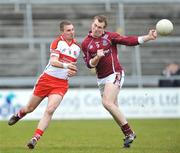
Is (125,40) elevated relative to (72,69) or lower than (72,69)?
elevated

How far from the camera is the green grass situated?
41.5 ft

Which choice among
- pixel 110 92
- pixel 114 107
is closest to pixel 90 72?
pixel 110 92

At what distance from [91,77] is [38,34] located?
4.35 m

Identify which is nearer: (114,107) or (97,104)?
(114,107)

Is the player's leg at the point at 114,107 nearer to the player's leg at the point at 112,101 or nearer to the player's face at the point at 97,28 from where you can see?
the player's leg at the point at 112,101

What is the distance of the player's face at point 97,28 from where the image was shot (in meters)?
13.0

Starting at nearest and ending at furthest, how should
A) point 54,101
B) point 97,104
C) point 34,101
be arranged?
point 54,101, point 34,101, point 97,104

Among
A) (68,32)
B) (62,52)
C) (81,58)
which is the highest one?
(68,32)

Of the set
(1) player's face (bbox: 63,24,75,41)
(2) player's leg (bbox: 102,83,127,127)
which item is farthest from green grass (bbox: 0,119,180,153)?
(1) player's face (bbox: 63,24,75,41)

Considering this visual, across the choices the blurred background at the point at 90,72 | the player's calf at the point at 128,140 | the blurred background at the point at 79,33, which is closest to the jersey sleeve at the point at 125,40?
the player's calf at the point at 128,140

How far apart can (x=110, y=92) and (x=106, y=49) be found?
828 millimetres

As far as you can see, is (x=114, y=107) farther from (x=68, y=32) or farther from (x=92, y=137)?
(x=92, y=137)

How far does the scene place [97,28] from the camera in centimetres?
1305

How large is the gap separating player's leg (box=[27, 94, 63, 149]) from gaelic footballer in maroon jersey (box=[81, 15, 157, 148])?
0.92 meters
